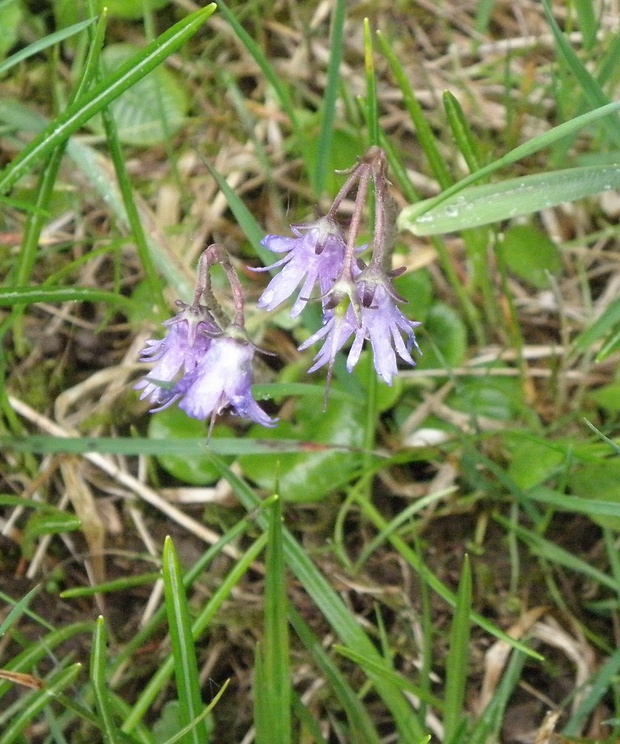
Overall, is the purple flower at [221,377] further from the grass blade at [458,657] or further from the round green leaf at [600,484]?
the round green leaf at [600,484]

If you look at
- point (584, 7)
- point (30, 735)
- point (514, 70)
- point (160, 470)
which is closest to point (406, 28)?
point (514, 70)

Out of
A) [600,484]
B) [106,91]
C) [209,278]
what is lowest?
[600,484]

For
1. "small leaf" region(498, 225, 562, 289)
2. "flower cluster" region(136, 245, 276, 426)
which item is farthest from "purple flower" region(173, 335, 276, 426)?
"small leaf" region(498, 225, 562, 289)

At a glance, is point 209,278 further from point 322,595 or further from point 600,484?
point 600,484

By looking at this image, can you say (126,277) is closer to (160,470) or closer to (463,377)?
(160,470)

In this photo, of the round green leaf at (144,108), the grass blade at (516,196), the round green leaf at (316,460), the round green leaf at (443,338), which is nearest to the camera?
the grass blade at (516,196)

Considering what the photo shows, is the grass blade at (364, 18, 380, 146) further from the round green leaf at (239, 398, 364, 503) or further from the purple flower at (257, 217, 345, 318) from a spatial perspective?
the round green leaf at (239, 398, 364, 503)

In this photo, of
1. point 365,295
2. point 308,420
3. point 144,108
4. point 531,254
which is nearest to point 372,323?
point 365,295

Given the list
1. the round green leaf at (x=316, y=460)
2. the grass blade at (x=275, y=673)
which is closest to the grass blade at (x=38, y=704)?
the grass blade at (x=275, y=673)
